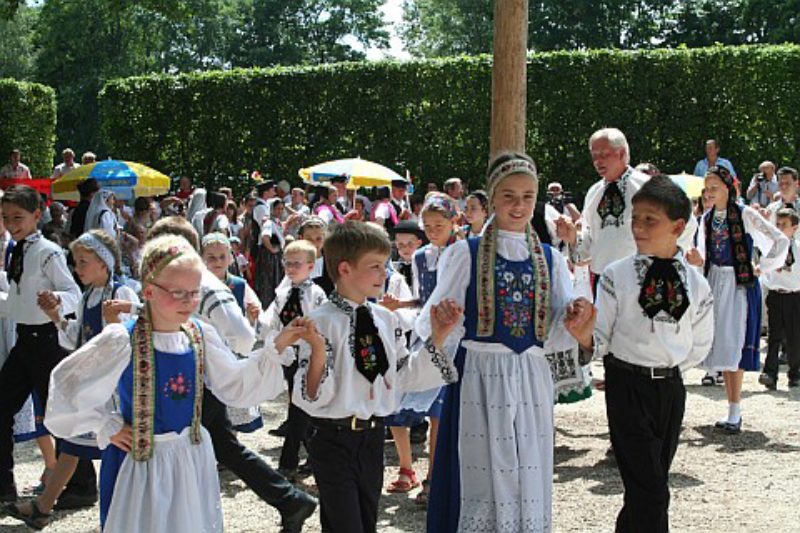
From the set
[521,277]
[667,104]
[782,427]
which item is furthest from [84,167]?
[521,277]

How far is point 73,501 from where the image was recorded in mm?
6703

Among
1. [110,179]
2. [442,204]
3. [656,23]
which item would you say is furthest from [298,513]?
[656,23]

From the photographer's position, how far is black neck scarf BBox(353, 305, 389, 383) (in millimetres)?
4691

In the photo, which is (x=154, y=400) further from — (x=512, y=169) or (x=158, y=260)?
(x=512, y=169)

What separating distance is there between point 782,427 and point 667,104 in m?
13.1

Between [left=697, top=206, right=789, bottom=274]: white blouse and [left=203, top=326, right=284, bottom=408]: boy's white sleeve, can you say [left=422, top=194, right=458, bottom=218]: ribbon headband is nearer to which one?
[left=697, top=206, right=789, bottom=274]: white blouse

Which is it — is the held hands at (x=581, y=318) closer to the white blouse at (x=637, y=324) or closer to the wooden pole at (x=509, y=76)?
the white blouse at (x=637, y=324)

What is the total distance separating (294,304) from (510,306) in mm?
2545

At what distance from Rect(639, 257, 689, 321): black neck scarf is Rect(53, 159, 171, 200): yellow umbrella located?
13292mm

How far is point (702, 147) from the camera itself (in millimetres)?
20750

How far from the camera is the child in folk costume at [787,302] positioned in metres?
11.0

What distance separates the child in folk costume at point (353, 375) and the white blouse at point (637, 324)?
36.2 inches

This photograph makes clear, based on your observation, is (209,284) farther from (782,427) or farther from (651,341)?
(782,427)

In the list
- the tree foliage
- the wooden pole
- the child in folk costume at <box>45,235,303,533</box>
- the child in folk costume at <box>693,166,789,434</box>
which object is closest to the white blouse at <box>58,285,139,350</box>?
the child in folk costume at <box>45,235,303,533</box>
